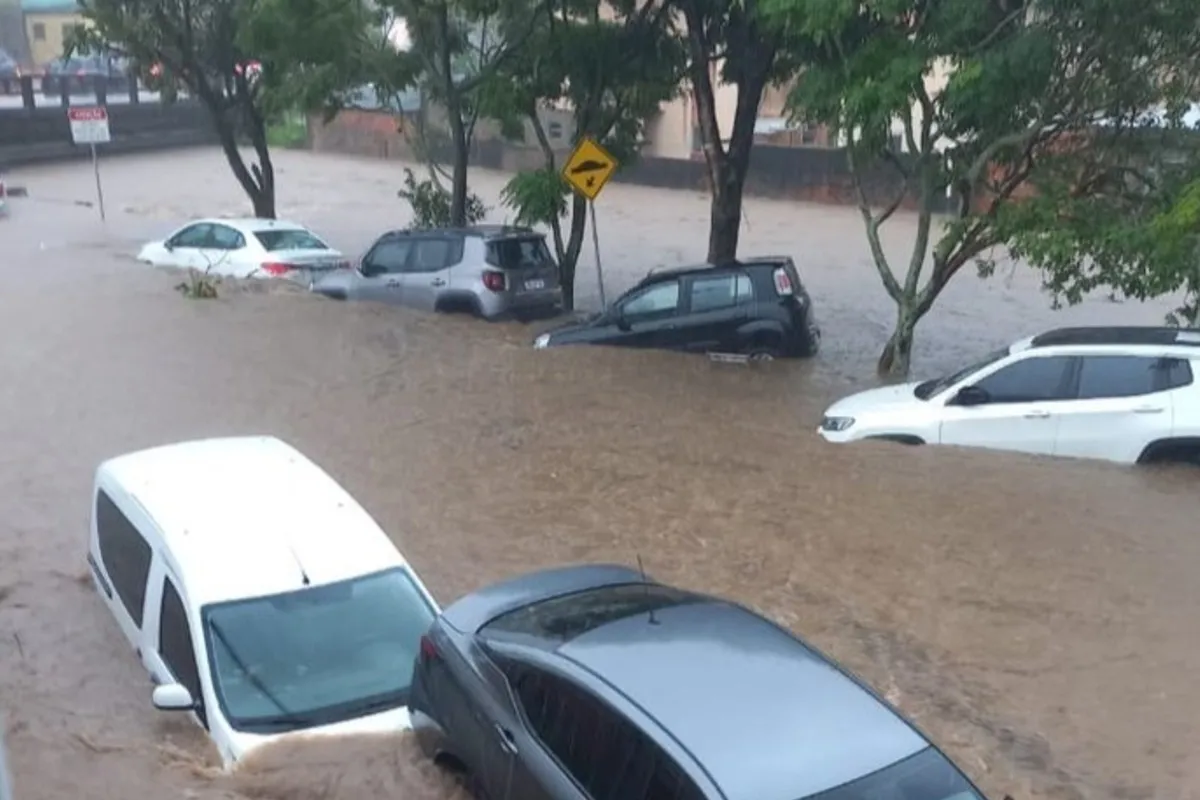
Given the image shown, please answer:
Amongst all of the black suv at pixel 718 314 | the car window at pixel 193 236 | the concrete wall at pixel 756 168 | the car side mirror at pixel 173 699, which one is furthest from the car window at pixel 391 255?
the car side mirror at pixel 173 699

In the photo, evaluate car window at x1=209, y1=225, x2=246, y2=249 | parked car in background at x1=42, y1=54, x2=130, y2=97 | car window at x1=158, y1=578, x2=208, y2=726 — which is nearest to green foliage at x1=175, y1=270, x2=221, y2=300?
car window at x1=209, y1=225, x2=246, y2=249

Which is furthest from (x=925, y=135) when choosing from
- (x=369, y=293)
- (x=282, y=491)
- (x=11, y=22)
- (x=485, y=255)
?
(x=11, y=22)

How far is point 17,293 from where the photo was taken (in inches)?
894

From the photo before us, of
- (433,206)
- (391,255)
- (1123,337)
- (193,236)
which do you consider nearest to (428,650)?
(1123,337)

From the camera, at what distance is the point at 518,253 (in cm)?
1981

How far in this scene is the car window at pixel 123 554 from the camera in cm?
805

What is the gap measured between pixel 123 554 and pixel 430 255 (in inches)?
472

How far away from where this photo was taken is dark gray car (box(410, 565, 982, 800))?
4992 millimetres

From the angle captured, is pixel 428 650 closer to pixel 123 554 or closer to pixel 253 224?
pixel 123 554

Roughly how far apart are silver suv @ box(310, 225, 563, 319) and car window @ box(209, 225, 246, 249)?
3.15m

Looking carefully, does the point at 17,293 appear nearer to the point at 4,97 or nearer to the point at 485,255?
the point at 485,255

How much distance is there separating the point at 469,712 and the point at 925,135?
38.1 feet

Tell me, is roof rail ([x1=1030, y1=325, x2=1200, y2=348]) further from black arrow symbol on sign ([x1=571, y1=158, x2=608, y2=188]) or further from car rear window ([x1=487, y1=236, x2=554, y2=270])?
car rear window ([x1=487, y1=236, x2=554, y2=270])

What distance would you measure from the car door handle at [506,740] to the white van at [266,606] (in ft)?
4.04
